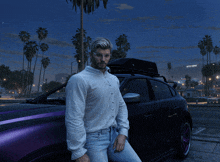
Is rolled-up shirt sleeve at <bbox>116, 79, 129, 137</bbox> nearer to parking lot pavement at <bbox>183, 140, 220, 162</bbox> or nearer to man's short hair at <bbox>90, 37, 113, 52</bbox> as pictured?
man's short hair at <bbox>90, 37, 113, 52</bbox>

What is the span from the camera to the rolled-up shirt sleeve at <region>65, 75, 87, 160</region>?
170 centimetres

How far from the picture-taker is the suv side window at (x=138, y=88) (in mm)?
3369

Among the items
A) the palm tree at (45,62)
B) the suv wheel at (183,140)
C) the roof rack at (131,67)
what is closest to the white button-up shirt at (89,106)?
the roof rack at (131,67)

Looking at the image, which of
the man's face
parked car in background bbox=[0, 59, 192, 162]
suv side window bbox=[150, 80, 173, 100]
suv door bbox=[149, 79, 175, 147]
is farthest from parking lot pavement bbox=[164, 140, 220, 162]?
the man's face

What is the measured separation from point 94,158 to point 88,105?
458mm

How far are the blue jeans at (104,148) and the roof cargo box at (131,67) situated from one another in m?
2.01

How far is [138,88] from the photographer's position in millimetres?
3592

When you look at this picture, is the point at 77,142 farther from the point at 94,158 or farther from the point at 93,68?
the point at 93,68

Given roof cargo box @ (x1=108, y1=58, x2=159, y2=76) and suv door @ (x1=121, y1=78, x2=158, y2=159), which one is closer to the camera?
suv door @ (x1=121, y1=78, x2=158, y2=159)

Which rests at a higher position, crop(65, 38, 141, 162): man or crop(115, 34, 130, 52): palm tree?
crop(115, 34, 130, 52): palm tree

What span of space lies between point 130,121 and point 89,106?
1.19 m

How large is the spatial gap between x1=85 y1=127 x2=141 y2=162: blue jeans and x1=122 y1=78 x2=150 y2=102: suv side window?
1304 mm

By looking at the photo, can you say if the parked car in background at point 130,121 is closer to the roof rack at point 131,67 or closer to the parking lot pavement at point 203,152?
the roof rack at point 131,67

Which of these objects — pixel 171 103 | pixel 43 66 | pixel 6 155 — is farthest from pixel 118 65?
pixel 43 66
